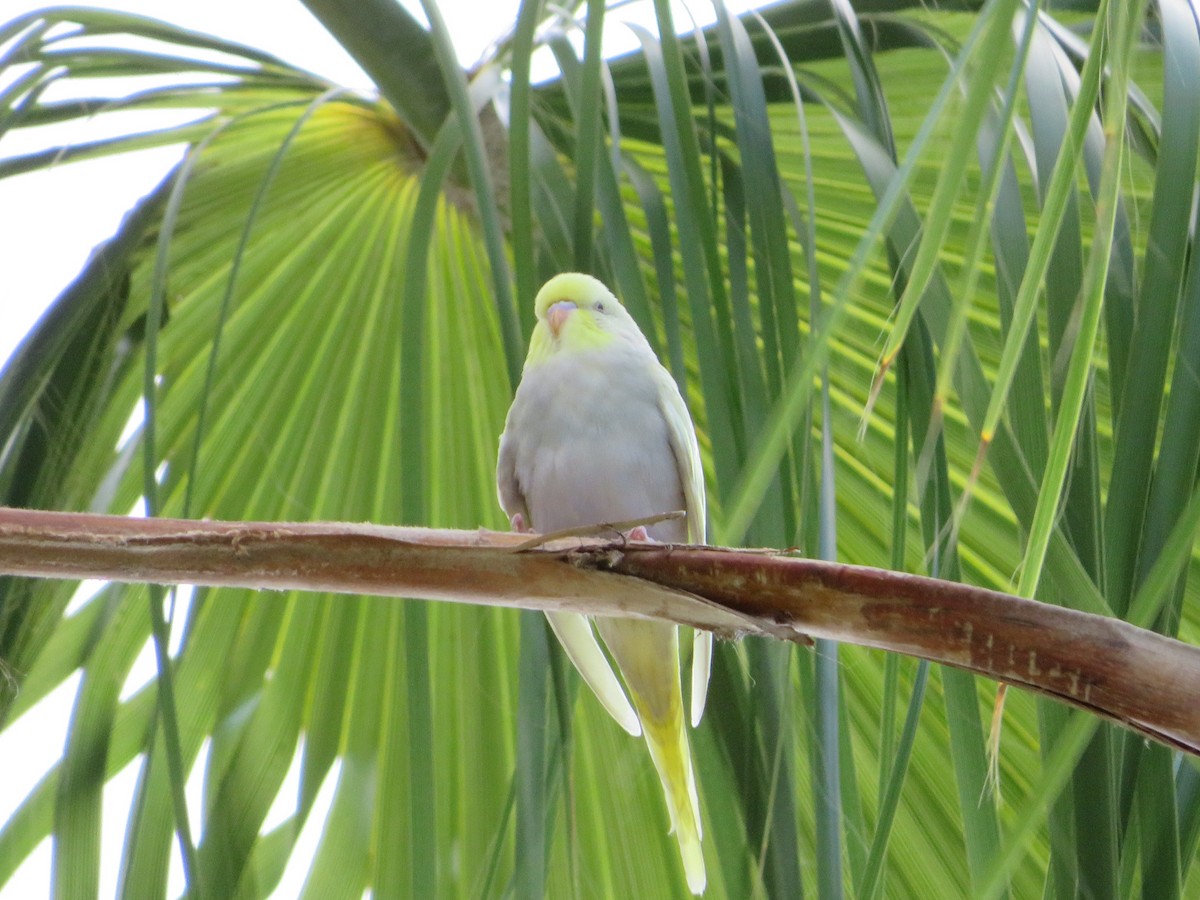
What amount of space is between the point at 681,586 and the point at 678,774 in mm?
590

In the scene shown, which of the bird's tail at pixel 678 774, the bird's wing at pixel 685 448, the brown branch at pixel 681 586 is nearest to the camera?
the brown branch at pixel 681 586

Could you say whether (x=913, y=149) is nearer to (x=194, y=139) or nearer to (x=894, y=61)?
(x=894, y=61)

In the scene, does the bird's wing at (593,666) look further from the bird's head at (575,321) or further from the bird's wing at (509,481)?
the bird's head at (575,321)

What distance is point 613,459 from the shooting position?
1124 millimetres

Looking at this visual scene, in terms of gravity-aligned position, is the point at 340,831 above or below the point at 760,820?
below

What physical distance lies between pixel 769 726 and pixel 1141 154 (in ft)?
1.60

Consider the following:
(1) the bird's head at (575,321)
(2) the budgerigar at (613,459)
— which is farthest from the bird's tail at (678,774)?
(1) the bird's head at (575,321)

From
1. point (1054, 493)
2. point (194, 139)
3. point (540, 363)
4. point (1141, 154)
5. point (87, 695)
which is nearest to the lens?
point (1054, 493)

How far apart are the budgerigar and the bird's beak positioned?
11 millimetres

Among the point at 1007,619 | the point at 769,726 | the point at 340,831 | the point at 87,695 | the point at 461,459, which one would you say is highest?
the point at 1007,619

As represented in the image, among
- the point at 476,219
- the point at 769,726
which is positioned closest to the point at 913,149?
the point at 769,726

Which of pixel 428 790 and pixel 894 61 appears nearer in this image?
pixel 428 790

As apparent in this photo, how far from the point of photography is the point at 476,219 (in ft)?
4.42

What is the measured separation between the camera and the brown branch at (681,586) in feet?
1.42
